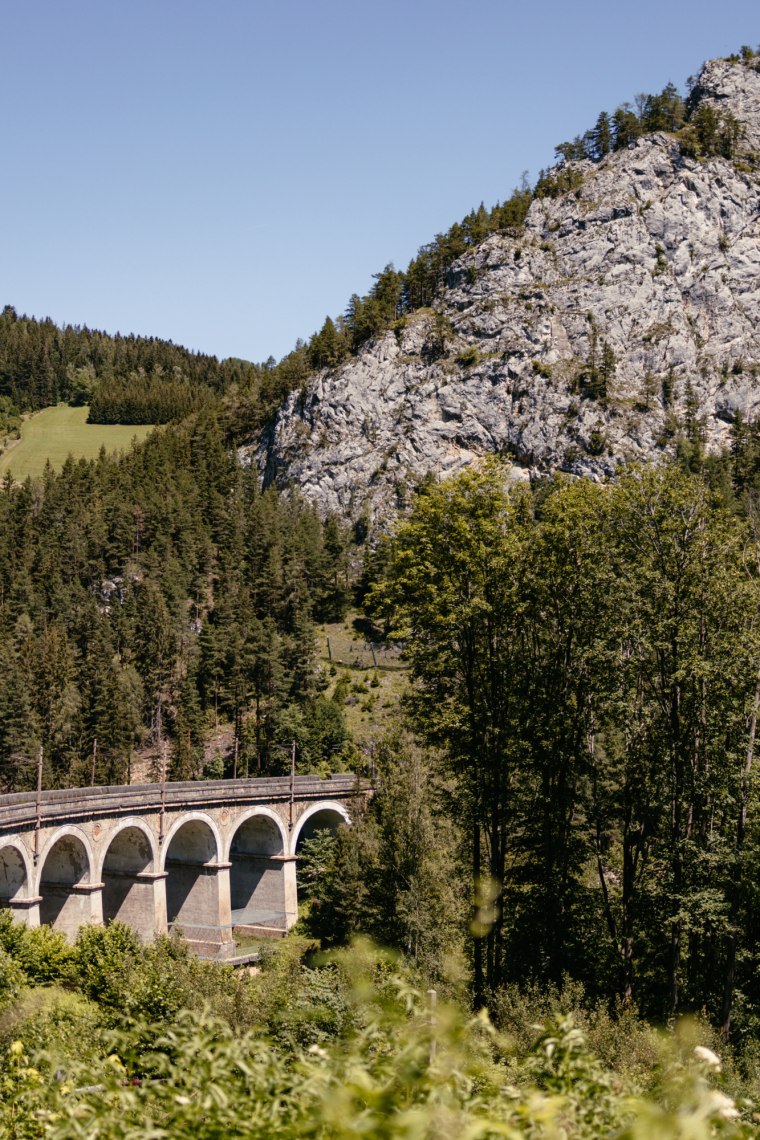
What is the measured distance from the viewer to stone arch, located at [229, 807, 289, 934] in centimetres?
6372

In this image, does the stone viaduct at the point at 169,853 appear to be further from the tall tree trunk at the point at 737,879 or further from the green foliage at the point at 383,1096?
the green foliage at the point at 383,1096

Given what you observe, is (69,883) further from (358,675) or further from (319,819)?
(358,675)

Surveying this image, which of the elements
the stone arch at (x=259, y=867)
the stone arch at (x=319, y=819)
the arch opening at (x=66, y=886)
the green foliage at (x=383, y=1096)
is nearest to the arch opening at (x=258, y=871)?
the stone arch at (x=259, y=867)

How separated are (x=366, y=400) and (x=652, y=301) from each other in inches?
2035

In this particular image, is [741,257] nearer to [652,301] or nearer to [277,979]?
Result: [652,301]

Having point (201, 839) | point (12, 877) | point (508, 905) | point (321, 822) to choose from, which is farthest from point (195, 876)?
point (508, 905)

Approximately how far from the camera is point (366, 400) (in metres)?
160

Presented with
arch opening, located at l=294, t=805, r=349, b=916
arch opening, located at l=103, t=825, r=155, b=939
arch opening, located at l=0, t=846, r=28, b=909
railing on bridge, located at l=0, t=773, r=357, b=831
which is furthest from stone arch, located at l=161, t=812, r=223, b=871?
arch opening, located at l=0, t=846, r=28, b=909

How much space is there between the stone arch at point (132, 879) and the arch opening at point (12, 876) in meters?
9.69

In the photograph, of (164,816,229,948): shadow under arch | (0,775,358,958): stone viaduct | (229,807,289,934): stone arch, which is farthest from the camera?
(229,807,289,934): stone arch

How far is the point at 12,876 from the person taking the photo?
44.8m

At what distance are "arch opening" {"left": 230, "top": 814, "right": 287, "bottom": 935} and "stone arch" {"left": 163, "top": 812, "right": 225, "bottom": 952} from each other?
11.9 feet

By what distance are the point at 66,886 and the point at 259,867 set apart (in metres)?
17.6

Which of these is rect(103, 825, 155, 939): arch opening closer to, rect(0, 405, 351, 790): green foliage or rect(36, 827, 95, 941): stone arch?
rect(36, 827, 95, 941): stone arch
